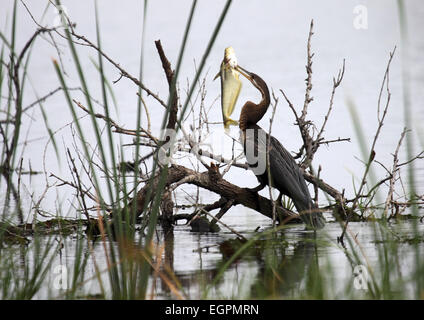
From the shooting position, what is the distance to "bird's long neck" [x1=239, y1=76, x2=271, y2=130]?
4.54 m

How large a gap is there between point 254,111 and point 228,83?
385 mm

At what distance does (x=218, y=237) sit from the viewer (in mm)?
4008

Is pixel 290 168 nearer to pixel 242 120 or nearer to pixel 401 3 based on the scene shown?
pixel 242 120

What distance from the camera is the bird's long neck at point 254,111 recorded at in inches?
179

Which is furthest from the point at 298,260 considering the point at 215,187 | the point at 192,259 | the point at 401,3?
the point at 401,3

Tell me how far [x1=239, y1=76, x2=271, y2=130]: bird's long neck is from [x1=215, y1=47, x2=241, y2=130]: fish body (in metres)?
0.23

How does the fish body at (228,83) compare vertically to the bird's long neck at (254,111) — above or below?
above

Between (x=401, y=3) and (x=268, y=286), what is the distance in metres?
1.36

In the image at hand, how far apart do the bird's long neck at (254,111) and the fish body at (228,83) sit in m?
0.23

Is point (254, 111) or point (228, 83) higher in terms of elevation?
point (228, 83)

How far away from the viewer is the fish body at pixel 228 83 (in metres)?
4.60

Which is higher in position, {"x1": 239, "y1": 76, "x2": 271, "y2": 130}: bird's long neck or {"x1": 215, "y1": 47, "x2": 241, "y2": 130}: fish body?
{"x1": 215, "y1": 47, "x2": 241, "y2": 130}: fish body

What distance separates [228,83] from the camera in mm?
4676
